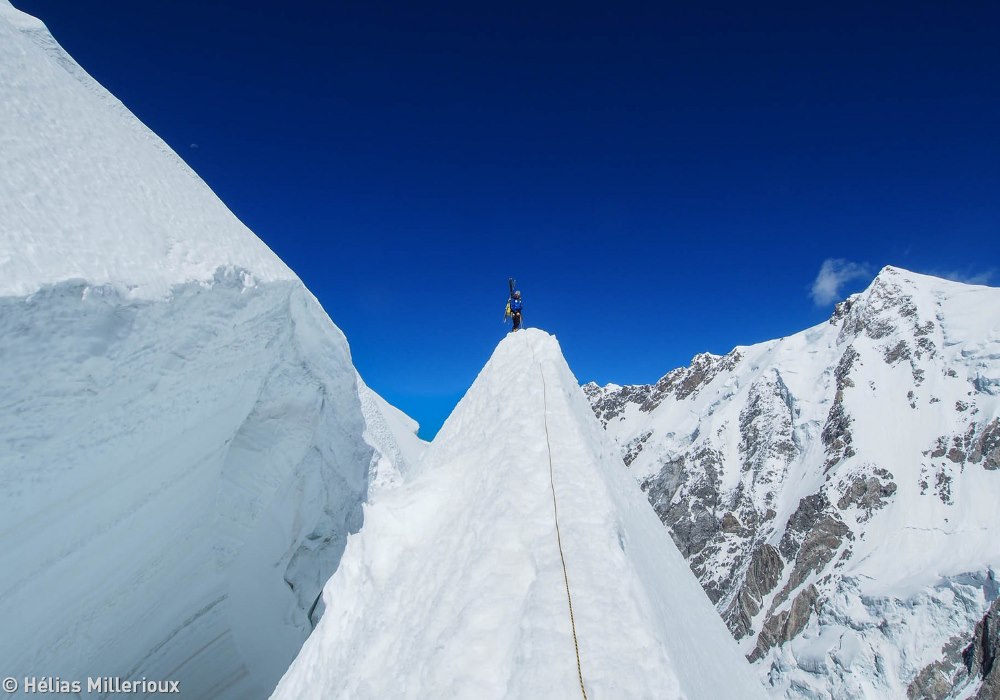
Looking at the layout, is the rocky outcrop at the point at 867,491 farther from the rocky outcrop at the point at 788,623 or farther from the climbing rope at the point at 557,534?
the climbing rope at the point at 557,534

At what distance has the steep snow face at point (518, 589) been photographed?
165 inches

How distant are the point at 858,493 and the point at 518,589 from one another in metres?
135

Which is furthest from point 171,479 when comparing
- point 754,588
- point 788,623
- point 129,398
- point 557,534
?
point 754,588

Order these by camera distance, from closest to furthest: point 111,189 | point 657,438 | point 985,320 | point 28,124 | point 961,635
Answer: point 28,124
point 111,189
point 961,635
point 985,320
point 657,438

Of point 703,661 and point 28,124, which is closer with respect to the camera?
point 703,661

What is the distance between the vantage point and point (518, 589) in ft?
16.4

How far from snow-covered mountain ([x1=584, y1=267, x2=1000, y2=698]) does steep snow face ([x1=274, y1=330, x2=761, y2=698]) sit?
92246 mm

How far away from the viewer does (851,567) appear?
93750 mm

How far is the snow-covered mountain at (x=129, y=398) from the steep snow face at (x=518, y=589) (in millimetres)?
3847

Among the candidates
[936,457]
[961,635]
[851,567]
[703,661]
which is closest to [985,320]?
[936,457]

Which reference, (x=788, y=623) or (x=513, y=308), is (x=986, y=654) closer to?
(x=788, y=623)

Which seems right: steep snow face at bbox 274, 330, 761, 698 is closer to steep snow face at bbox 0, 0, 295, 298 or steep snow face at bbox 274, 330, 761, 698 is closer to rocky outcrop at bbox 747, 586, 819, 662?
steep snow face at bbox 0, 0, 295, 298

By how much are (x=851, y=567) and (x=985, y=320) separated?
265 ft

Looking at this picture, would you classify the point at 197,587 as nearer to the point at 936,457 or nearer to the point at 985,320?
the point at 936,457
